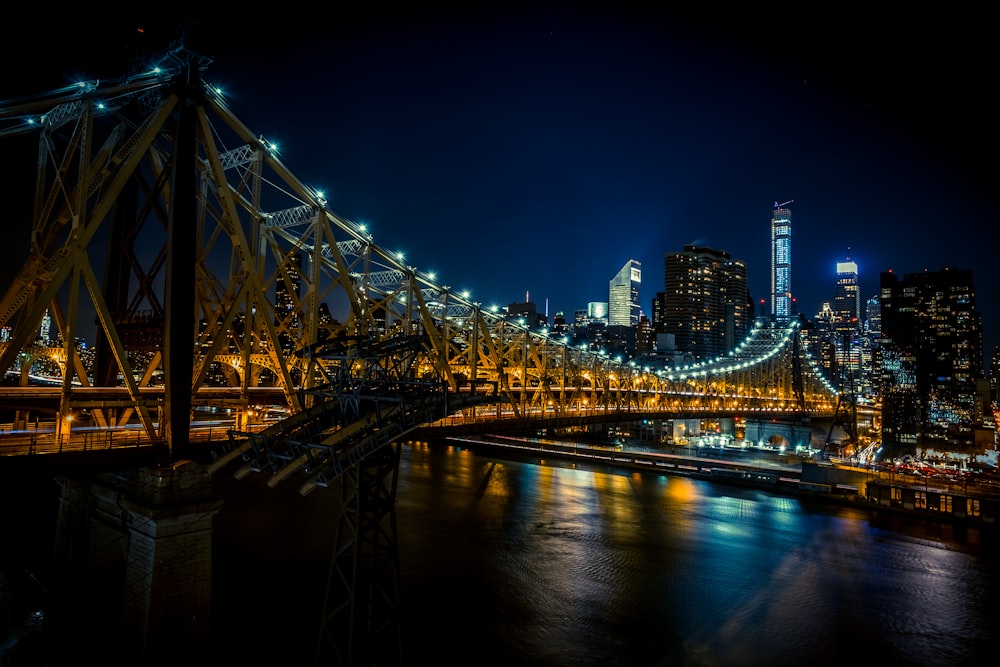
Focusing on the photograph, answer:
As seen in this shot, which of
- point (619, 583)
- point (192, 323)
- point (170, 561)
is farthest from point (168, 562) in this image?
point (619, 583)

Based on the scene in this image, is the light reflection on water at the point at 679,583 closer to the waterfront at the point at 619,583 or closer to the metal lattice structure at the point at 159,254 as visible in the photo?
the waterfront at the point at 619,583

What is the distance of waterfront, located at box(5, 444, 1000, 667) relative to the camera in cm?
2514

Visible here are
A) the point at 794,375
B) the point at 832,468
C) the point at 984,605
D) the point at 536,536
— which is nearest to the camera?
the point at 984,605

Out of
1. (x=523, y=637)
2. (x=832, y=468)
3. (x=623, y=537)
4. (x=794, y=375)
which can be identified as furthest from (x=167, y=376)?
(x=794, y=375)

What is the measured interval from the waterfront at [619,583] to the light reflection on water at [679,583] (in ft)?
0.43

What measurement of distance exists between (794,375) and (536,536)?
100685mm

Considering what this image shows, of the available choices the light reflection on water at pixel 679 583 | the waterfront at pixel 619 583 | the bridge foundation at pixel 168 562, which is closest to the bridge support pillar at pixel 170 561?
the bridge foundation at pixel 168 562

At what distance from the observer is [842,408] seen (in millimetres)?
125188

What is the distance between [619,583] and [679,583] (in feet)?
11.7

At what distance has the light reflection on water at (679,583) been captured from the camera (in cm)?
2586

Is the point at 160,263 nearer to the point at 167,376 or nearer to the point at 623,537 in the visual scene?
the point at 167,376

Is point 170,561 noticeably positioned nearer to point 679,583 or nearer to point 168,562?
point 168,562

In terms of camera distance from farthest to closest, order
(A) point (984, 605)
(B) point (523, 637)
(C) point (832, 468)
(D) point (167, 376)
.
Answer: (C) point (832, 468)
(A) point (984, 605)
(B) point (523, 637)
(D) point (167, 376)

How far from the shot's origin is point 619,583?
33219 millimetres
